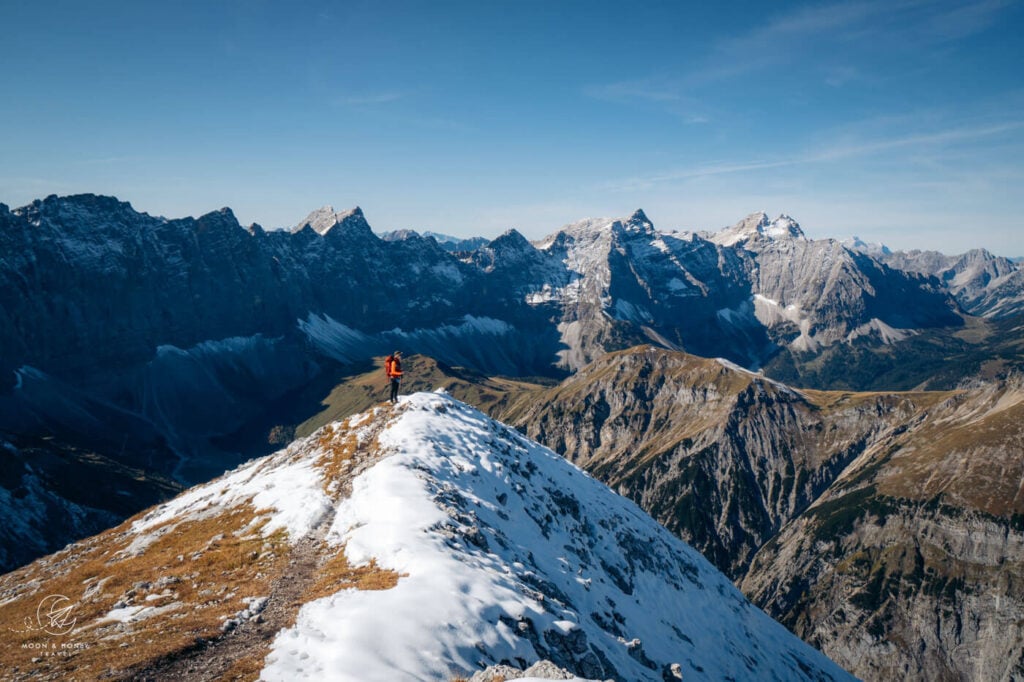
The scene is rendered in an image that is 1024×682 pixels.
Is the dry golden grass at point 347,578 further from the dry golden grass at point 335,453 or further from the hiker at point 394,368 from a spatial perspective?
the hiker at point 394,368

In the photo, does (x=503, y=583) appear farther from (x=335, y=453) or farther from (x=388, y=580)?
(x=335, y=453)

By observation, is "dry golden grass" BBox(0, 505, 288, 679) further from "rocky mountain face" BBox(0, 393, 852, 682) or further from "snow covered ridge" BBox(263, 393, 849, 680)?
"snow covered ridge" BBox(263, 393, 849, 680)

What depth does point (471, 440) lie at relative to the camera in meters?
59.4

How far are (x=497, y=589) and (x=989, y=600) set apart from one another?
8766 inches

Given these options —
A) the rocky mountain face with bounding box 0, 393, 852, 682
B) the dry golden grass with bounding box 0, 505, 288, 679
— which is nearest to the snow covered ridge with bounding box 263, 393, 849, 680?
the rocky mountain face with bounding box 0, 393, 852, 682

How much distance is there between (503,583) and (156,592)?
69.2 feet

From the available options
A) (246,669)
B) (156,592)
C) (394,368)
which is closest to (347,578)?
(246,669)

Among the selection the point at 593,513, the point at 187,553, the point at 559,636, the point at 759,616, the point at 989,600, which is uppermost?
the point at 187,553

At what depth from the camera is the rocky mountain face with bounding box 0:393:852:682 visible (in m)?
25.2

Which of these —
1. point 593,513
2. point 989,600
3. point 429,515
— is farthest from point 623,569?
point 989,600

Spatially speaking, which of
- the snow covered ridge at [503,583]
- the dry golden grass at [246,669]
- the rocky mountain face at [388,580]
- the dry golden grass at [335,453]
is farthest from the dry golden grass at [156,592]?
the dry golden grass at [335,453]

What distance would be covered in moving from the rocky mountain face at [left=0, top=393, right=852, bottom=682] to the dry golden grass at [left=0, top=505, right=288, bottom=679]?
0.16m

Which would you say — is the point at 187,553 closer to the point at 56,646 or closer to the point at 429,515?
the point at 56,646

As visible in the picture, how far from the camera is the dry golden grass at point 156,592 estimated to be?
25078 millimetres
